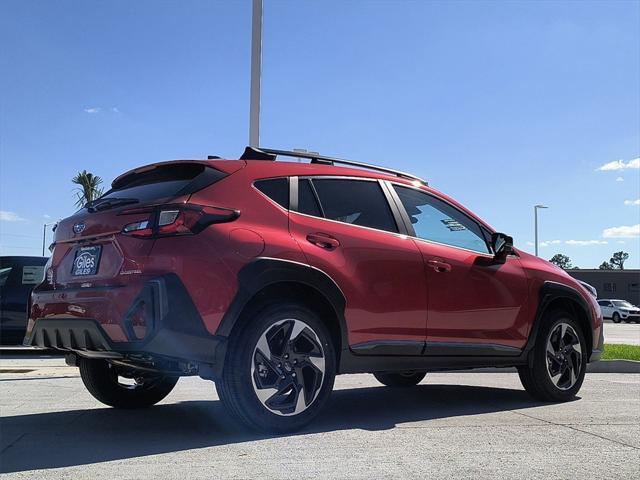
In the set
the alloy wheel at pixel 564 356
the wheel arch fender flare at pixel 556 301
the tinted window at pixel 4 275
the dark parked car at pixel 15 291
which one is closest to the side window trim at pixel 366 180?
the wheel arch fender flare at pixel 556 301

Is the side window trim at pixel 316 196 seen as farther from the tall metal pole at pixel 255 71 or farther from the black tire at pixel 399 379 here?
the tall metal pole at pixel 255 71

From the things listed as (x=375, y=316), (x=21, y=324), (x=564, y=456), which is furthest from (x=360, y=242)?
(x=21, y=324)

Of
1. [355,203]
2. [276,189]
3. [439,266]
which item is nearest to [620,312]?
[439,266]

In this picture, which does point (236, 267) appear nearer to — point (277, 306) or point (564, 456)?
point (277, 306)

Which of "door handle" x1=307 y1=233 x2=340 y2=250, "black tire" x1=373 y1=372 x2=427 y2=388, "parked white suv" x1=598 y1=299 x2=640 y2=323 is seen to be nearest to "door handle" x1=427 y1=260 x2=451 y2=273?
"door handle" x1=307 y1=233 x2=340 y2=250

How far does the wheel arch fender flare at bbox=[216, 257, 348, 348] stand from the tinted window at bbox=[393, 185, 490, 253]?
111cm

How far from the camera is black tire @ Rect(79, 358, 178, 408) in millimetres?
4938

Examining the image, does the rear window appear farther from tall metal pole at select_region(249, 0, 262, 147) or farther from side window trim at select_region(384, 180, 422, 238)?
tall metal pole at select_region(249, 0, 262, 147)

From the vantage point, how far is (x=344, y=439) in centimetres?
404

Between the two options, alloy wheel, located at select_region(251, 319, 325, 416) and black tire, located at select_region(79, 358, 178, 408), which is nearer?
alloy wheel, located at select_region(251, 319, 325, 416)

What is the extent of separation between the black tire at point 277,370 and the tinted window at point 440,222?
1.37 m

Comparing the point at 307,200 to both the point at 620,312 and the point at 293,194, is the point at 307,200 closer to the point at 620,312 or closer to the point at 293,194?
the point at 293,194

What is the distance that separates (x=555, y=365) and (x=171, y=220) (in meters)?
3.85

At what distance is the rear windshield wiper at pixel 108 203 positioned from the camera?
4.08m
